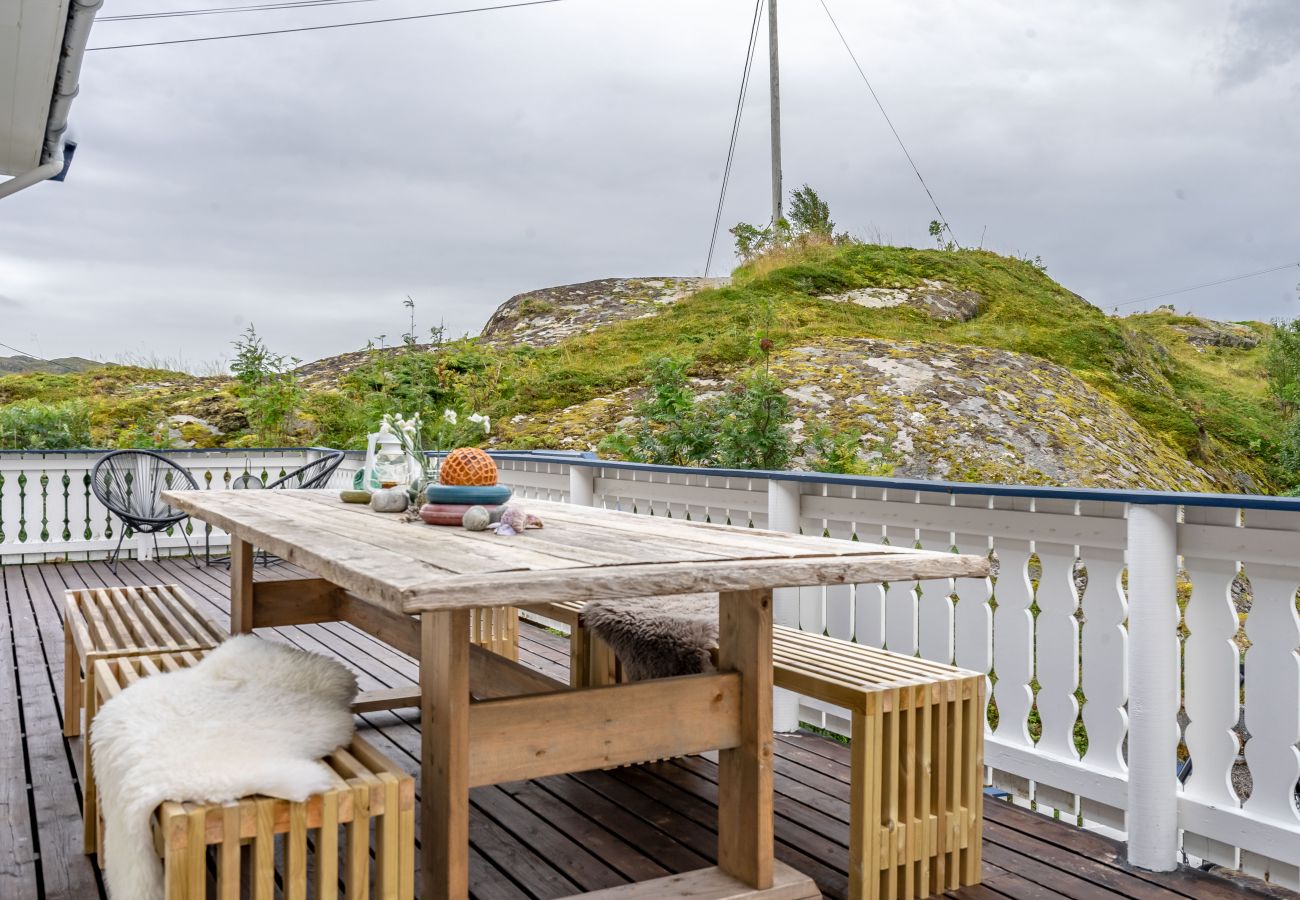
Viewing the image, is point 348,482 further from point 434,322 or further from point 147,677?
point 147,677

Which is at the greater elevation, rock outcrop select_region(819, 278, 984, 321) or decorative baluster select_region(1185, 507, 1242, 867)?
rock outcrop select_region(819, 278, 984, 321)

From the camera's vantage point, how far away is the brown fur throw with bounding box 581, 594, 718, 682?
2473mm

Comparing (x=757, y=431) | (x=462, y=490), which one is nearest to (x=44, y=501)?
(x=757, y=431)

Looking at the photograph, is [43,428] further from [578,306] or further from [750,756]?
[750,756]

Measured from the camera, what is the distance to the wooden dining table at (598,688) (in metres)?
1.63

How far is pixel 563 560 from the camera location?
5.86 ft

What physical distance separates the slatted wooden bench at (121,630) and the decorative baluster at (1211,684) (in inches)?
98.3

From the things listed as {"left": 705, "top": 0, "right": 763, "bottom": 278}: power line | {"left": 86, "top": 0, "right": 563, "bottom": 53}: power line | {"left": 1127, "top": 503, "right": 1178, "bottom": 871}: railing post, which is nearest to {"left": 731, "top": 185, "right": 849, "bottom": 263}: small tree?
{"left": 705, "top": 0, "right": 763, "bottom": 278}: power line

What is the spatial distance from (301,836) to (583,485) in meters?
3.25

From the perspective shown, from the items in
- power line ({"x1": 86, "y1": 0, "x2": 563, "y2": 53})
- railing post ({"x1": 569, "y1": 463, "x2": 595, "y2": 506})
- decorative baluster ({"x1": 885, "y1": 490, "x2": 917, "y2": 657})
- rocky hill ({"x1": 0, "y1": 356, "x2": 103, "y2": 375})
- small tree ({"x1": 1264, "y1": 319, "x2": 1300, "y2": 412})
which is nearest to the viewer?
Answer: decorative baluster ({"x1": 885, "y1": 490, "x2": 917, "y2": 657})

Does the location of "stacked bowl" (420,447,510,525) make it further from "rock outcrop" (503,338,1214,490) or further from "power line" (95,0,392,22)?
"power line" (95,0,392,22)

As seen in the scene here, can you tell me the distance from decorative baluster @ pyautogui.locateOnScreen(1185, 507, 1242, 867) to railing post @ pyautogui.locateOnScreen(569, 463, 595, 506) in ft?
9.36

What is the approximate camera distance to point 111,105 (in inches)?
607

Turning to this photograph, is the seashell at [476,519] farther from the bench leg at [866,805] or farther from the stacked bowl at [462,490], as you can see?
the bench leg at [866,805]
